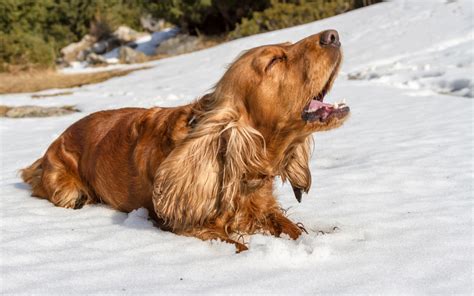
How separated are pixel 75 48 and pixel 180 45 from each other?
37.5 feet

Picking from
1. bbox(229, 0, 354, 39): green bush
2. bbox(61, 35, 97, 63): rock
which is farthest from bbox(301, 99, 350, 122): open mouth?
bbox(61, 35, 97, 63): rock

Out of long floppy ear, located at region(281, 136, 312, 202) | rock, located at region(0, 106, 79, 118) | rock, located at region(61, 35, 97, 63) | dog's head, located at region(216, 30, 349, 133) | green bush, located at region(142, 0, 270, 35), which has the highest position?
dog's head, located at region(216, 30, 349, 133)

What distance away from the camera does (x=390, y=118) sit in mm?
6891

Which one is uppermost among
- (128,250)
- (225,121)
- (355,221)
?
(225,121)

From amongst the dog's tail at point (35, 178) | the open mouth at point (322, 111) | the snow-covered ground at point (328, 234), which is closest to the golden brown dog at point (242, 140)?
the open mouth at point (322, 111)

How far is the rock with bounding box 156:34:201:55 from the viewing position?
1054 inches

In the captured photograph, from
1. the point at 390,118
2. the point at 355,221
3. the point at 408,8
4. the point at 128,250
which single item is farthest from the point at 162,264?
the point at 408,8

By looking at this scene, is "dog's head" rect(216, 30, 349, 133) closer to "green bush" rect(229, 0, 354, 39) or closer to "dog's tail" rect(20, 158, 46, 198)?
"dog's tail" rect(20, 158, 46, 198)

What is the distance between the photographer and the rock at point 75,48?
34375mm

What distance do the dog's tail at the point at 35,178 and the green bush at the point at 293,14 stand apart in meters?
19.1

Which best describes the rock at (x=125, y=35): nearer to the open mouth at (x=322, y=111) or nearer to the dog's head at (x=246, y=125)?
the dog's head at (x=246, y=125)

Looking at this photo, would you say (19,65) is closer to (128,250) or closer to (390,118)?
(390,118)

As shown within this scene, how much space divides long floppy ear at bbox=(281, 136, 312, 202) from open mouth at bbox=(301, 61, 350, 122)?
1.43 feet

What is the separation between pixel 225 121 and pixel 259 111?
200mm
